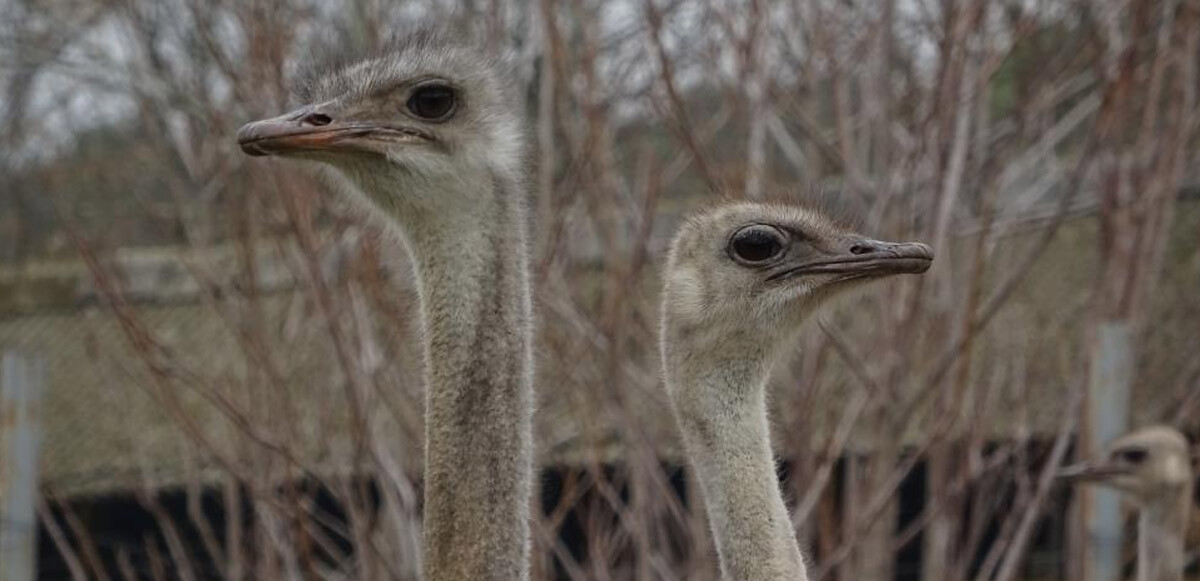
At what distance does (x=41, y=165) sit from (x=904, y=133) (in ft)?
16.8

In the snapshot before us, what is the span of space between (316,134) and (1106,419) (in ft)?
8.62

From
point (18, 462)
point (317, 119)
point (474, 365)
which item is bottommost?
point (474, 365)

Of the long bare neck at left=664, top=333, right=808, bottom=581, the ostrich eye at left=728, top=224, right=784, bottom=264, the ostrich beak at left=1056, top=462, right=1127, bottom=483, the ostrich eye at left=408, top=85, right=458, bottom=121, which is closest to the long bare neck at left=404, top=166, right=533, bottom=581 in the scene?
the ostrich eye at left=408, top=85, right=458, bottom=121

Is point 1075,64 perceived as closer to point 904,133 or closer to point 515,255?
point 904,133

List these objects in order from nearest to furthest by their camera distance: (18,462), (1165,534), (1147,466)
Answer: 1. (18,462)
2. (1147,466)
3. (1165,534)

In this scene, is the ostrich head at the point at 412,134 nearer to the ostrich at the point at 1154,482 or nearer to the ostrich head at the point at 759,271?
the ostrich head at the point at 759,271

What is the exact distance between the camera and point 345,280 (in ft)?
17.2

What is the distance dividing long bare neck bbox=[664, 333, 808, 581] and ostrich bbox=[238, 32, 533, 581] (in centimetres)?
36

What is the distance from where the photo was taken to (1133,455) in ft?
18.4

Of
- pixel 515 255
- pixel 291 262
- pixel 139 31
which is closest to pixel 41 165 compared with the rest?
pixel 139 31

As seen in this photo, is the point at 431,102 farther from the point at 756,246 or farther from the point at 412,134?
the point at 756,246

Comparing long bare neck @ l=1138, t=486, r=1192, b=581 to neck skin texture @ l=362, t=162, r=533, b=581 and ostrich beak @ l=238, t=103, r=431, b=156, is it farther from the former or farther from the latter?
ostrich beak @ l=238, t=103, r=431, b=156

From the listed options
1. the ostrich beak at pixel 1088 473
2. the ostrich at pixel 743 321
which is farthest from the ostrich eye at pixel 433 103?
the ostrich beak at pixel 1088 473

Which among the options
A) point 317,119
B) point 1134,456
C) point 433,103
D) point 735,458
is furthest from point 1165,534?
point 317,119
